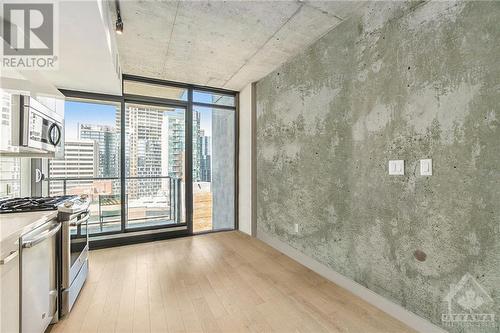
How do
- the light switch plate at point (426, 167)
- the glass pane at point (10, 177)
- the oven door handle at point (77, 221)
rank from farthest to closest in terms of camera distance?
1. the glass pane at point (10, 177)
2. the oven door handle at point (77, 221)
3. the light switch plate at point (426, 167)

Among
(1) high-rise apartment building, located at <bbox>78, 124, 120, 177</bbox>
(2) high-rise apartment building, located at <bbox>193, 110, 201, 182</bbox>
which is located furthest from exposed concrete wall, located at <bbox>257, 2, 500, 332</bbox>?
(1) high-rise apartment building, located at <bbox>78, 124, 120, 177</bbox>

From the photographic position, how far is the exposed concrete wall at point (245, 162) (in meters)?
4.32

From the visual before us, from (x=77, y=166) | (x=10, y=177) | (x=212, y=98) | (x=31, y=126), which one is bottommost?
(x=10, y=177)

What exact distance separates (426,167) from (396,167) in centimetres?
22

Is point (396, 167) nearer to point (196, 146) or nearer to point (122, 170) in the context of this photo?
point (196, 146)

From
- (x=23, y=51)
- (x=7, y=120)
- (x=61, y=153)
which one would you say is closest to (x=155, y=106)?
(x=61, y=153)

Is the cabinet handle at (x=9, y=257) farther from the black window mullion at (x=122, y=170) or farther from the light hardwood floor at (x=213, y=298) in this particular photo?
the black window mullion at (x=122, y=170)

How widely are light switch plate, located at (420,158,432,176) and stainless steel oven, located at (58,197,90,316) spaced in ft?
9.68

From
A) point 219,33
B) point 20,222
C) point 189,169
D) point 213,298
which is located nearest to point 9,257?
point 20,222

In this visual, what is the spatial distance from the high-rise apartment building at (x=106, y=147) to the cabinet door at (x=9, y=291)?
2.78 m

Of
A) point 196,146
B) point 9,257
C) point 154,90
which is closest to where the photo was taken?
point 9,257

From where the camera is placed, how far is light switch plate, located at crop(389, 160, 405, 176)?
1947 mm

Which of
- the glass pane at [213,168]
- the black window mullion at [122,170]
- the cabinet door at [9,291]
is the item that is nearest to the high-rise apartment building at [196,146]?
the glass pane at [213,168]

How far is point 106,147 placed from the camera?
3924 millimetres
